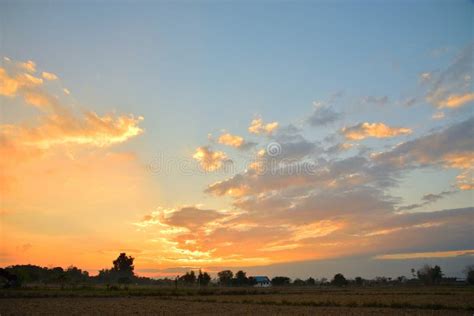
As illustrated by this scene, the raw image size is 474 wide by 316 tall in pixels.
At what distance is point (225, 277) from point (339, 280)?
5115cm

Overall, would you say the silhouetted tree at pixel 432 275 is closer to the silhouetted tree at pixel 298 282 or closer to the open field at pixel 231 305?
the silhouetted tree at pixel 298 282

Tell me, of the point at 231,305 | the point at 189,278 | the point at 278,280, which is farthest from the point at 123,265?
the point at 231,305

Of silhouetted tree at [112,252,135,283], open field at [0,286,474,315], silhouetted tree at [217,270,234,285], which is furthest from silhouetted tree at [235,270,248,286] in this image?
open field at [0,286,474,315]

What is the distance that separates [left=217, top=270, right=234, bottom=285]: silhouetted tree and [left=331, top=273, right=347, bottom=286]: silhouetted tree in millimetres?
47420

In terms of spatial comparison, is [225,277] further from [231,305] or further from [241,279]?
[231,305]

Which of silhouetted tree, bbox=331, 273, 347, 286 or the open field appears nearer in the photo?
the open field

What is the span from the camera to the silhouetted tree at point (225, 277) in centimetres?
16315

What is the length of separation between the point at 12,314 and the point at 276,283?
15963 centimetres

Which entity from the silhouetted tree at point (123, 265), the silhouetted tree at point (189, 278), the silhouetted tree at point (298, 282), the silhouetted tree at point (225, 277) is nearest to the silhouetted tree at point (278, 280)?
the silhouetted tree at point (298, 282)

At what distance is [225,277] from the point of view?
166 metres

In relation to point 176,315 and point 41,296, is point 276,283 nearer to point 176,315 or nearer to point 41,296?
point 41,296

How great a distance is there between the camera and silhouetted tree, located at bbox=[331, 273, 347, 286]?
562 ft

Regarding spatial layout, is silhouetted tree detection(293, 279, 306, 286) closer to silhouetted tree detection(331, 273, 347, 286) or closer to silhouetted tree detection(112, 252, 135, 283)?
silhouetted tree detection(331, 273, 347, 286)

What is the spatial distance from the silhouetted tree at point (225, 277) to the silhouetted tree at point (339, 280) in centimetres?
4742
